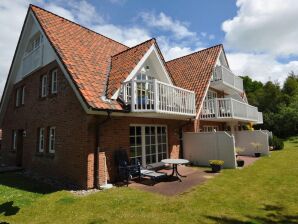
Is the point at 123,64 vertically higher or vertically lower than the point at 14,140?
higher

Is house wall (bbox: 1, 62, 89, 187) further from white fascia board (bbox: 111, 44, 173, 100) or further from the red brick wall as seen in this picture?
white fascia board (bbox: 111, 44, 173, 100)

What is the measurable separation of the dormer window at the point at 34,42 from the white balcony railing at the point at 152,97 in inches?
274

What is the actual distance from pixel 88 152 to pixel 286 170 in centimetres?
979

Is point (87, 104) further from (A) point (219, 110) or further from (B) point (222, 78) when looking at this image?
(B) point (222, 78)

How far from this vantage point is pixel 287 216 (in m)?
5.71

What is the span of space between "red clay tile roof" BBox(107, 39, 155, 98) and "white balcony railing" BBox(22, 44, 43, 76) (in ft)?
13.0

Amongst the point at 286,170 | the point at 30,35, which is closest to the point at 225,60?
the point at 286,170

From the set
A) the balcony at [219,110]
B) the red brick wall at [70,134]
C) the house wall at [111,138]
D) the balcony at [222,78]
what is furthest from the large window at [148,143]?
the balcony at [222,78]

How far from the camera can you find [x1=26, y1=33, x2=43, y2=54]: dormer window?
1348cm

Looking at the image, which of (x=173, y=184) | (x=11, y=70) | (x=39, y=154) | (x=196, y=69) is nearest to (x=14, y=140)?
(x=11, y=70)

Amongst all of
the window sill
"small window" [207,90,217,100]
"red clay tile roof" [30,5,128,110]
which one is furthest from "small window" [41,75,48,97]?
"small window" [207,90,217,100]

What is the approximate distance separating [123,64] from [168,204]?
7.60m

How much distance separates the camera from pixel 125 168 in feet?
30.6

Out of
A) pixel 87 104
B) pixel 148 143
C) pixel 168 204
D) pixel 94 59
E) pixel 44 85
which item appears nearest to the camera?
pixel 168 204
